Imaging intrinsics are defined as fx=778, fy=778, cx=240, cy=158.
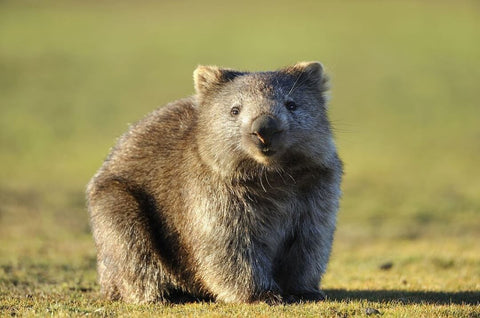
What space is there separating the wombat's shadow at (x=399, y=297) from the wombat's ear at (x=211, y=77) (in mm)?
2617

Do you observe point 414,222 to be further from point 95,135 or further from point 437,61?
point 437,61

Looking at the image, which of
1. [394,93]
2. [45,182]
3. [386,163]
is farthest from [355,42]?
[45,182]

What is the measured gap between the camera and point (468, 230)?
70.1 feet

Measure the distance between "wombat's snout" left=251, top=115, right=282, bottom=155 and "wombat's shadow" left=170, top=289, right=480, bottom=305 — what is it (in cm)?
236

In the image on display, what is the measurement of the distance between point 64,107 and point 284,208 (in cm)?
4329

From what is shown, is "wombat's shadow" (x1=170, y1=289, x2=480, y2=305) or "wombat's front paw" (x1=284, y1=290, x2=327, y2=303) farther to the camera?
"wombat's shadow" (x1=170, y1=289, x2=480, y2=305)

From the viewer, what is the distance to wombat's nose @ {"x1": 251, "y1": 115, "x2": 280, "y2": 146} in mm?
8203

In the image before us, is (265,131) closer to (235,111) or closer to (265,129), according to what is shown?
(265,129)

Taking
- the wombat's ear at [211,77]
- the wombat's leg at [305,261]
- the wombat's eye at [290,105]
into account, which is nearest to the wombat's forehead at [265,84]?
the wombat's eye at [290,105]

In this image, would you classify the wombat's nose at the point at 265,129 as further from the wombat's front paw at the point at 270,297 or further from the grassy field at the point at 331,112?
the wombat's front paw at the point at 270,297

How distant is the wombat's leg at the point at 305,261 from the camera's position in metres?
9.27

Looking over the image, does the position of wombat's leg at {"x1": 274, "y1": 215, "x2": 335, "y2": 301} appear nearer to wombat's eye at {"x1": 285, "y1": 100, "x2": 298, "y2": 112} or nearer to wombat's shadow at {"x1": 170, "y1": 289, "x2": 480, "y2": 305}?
wombat's shadow at {"x1": 170, "y1": 289, "x2": 480, "y2": 305}

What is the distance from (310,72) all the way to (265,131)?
5.49ft

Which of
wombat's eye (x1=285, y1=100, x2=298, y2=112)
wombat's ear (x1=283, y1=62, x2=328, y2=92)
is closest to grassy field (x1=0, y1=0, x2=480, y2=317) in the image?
wombat's ear (x1=283, y1=62, x2=328, y2=92)
